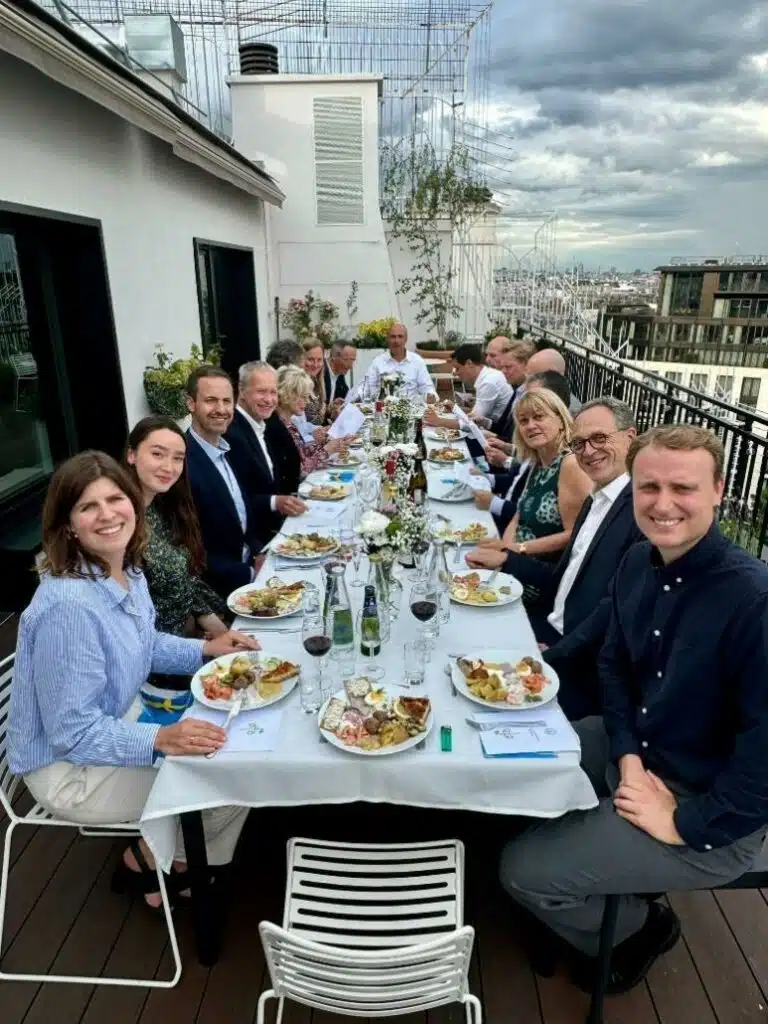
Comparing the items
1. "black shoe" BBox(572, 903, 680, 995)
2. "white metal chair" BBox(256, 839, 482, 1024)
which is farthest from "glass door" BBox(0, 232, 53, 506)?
"black shoe" BBox(572, 903, 680, 995)

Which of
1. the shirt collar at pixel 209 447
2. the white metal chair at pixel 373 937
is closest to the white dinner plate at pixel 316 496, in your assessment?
the shirt collar at pixel 209 447

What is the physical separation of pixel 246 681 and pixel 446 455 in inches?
117

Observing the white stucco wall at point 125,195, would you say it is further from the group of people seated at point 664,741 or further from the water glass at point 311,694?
the group of people seated at point 664,741

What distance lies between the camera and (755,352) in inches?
1662

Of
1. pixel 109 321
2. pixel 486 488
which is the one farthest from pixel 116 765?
pixel 109 321

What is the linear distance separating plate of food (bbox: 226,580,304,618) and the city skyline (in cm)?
875

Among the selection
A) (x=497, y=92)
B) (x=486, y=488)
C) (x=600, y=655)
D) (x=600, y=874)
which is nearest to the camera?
(x=600, y=874)

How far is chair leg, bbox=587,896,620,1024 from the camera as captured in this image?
155cm

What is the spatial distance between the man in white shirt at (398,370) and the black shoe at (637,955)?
542cm

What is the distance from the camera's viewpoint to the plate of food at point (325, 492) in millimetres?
3559

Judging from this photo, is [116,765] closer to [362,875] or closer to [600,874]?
[362,875]

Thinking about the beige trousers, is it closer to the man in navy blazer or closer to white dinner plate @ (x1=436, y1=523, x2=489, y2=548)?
the man in navy blazer

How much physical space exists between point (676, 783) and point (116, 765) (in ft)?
4.83

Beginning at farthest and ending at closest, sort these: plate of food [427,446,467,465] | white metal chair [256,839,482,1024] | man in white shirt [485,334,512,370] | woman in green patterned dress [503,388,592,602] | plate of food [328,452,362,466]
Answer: man in white shirt [485,334,512,370]
plate of food [427,446,467,465]
plate of food [328,452,362,466]
woman in green patterned dress [503,388,592,602]
white metal chair [256,839,482,1024]
